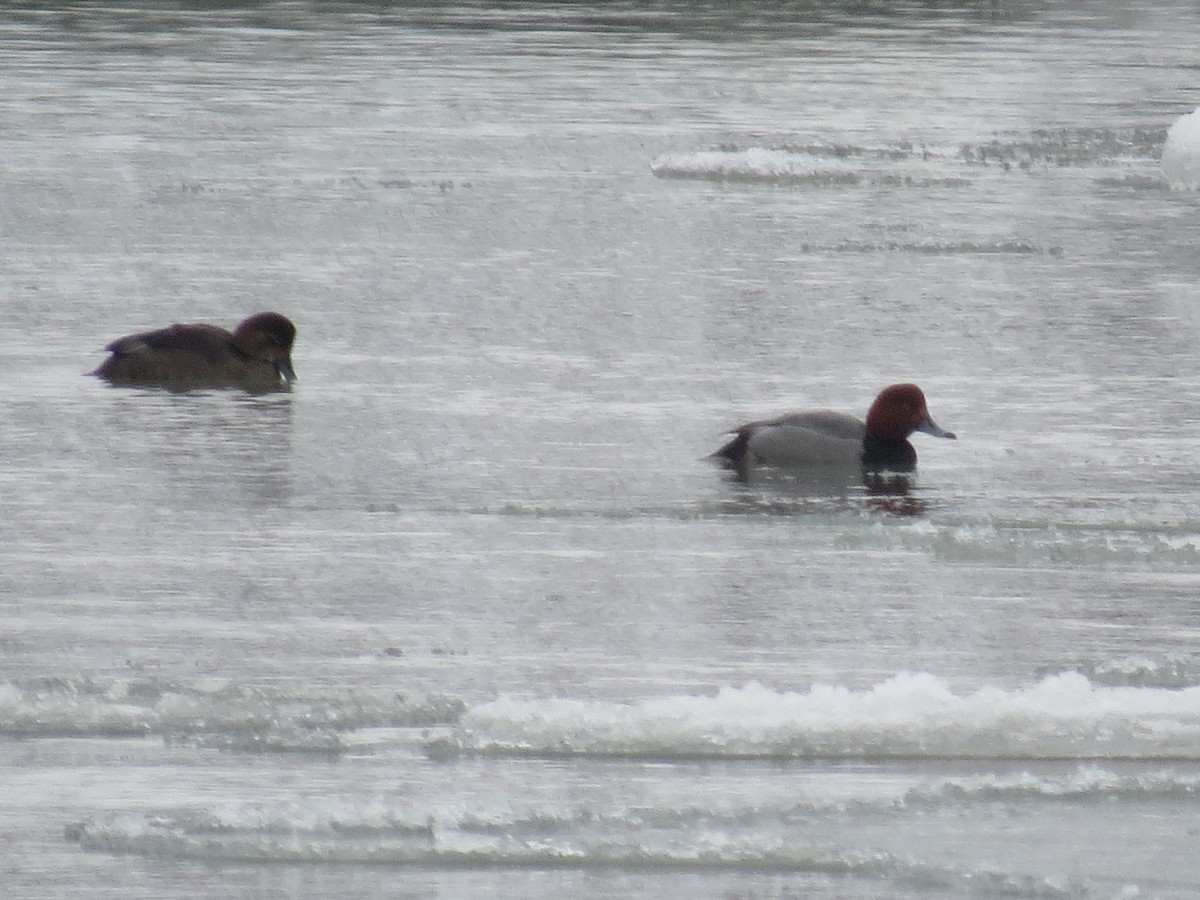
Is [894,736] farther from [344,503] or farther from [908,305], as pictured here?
[908,305]

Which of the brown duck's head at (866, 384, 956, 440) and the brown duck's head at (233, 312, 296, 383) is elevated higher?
the brown duck's head at (866, 384, 956, 440)

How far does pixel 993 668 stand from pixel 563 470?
2848 mm

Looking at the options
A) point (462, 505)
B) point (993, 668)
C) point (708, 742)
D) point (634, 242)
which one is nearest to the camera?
point (708, 742)

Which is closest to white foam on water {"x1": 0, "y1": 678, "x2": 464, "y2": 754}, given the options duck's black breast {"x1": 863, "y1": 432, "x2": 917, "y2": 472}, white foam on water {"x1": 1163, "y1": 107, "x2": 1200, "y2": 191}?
duck's black breast {"x1": 863, "y1": 432, "x2": 917, "y2": 472}

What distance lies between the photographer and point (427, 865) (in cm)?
494

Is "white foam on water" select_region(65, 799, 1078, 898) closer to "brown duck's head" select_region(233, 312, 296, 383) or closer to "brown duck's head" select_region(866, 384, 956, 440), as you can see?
"brown duck's head" select_region(866, 384, 956, 440)

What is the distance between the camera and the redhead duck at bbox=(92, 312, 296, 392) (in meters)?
11.0

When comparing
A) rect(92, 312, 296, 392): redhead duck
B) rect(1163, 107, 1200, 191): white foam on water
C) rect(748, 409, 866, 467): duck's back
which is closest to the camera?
rect(748, 409, 866, 467): duck's back

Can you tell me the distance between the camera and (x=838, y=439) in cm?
939

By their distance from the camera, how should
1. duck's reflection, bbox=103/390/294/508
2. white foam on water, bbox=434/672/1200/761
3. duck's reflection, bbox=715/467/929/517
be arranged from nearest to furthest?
white foam on water, bbox=434/672/1200/761
duck's reflection, bbox=715/467/929/517
duck's reflection, bbox=103/390/294/508

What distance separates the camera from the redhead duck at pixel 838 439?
9281 mm

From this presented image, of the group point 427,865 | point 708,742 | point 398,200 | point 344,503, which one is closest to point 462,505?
point 344,503

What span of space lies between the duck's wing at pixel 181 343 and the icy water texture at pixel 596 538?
25 centimetres

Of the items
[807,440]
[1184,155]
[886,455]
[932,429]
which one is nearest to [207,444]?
[807,440]
